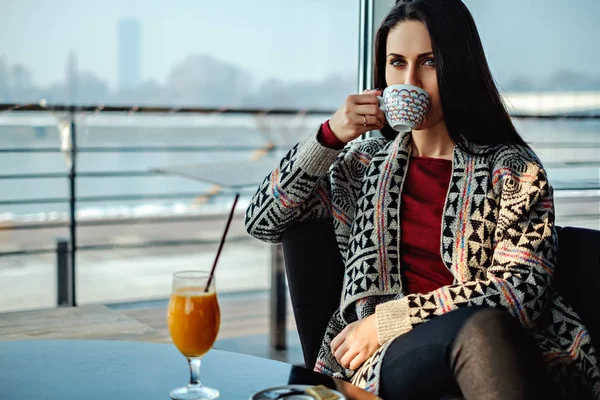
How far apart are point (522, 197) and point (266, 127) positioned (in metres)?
10.4

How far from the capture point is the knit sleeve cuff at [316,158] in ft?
4.83

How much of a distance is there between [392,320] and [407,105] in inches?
14.6

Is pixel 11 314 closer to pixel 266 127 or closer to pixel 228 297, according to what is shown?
pixel 228 297

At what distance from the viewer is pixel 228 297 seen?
13.1 feet

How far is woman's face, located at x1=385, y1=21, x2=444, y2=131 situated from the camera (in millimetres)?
1440

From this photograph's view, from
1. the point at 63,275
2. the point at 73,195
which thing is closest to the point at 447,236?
the point at 73,195

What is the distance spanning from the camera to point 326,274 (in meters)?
1.50

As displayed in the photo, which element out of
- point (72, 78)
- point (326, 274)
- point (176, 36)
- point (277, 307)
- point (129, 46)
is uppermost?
point (176, 36)

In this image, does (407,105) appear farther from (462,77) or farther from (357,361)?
(357,361)

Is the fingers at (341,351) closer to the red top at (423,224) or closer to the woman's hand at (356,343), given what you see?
the woman's hand at (356,343)

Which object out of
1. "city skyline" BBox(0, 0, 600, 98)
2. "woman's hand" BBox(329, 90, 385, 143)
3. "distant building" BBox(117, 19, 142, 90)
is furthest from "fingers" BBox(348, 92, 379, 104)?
"distant building" BBox(117, 19, 142, 90)

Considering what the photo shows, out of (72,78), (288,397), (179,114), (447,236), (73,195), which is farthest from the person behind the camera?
(72,78)

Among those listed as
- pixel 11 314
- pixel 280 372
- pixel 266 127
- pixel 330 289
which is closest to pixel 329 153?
pixel 330 289

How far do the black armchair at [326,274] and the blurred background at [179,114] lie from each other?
269 mm
